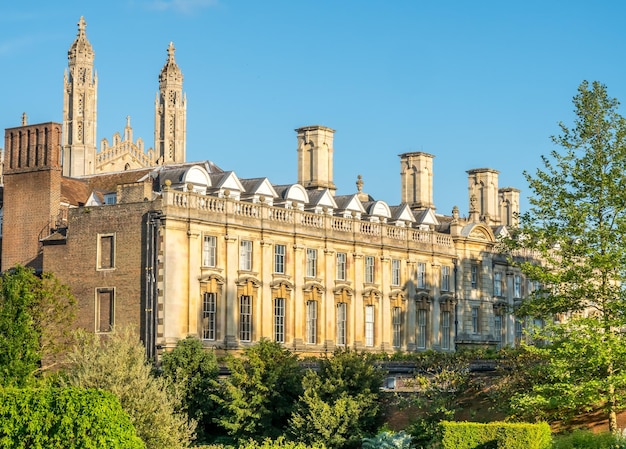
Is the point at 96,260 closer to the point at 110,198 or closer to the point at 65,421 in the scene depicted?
the point at 110,198

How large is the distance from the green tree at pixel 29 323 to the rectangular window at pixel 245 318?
7672 millimetres

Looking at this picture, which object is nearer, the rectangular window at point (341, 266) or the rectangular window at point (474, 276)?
the rectangular window at point (341, 266)

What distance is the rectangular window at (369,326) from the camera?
66.1 meters

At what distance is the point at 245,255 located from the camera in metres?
58.9

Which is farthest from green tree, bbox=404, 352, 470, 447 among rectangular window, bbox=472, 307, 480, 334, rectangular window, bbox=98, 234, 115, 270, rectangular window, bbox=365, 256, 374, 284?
rectangular window, bbox=472, 307, 480, 334

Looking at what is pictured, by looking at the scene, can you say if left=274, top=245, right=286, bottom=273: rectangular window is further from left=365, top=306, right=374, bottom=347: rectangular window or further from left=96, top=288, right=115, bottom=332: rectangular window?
left=96, top=288, right=115, bottom=332: rectangular window

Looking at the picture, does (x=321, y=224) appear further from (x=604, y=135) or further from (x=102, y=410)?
(x=102, y=410)

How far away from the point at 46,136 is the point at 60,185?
8.33ft

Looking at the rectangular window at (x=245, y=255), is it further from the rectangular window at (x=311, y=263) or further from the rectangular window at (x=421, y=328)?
the rectangular window at (x=421, y=328)

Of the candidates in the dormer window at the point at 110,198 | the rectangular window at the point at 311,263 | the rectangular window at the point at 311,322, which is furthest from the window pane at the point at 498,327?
the dormer window at the point at 110,198

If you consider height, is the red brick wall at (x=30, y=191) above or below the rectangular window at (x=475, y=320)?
above

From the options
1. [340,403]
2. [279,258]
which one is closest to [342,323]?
[279,258]

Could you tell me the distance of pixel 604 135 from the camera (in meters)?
42.4

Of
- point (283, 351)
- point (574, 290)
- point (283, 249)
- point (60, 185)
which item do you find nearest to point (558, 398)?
point (574, 290)
